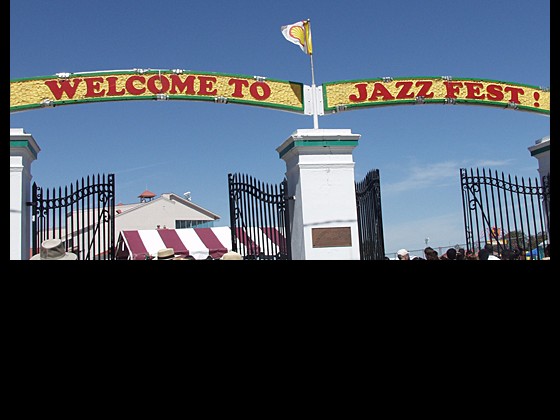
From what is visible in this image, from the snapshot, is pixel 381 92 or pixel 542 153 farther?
pixel 542 153

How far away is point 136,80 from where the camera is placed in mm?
9414

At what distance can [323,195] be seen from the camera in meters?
9.17

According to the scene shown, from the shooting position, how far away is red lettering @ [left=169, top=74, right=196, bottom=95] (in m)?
9.54

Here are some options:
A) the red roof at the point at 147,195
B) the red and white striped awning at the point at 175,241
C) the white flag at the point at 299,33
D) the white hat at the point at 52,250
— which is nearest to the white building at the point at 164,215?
the red roof at the point at 147,195

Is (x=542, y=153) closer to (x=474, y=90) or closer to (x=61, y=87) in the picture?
(x=474, y=90)

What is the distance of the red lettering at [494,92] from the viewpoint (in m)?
11.0

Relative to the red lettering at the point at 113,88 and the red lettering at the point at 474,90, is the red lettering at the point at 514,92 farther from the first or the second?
the red lettering at the point at 113,88

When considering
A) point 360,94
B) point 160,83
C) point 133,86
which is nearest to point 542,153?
point 360,94

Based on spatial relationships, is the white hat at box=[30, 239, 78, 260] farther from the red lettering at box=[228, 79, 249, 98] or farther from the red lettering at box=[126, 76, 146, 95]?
the red lettering at box=[228, 79, 249, 98]

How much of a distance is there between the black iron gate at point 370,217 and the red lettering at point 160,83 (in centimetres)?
369

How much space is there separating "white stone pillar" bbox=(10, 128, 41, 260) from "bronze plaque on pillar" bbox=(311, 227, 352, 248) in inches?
172

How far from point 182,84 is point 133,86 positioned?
0.82 m
